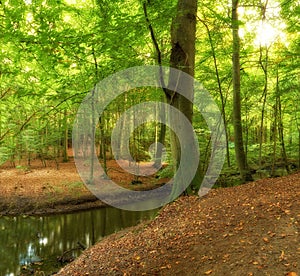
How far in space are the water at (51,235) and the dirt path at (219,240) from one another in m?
2.85

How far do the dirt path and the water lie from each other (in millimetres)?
2846

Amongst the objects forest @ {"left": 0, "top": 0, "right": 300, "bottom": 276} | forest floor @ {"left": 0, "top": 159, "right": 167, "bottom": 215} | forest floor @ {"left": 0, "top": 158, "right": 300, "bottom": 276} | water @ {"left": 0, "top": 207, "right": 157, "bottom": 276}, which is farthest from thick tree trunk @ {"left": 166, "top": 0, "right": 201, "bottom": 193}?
forest floor @ {"left": 0, "top": 159, "right": 167, "bottom": 215}

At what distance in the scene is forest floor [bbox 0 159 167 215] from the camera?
13.2 metres

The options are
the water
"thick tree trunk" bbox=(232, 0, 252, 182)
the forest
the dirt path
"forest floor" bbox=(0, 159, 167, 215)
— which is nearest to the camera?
the dirt path

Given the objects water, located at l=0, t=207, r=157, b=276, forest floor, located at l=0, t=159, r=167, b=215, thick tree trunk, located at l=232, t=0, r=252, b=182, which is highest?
thick tree trunk, located at l=232, t=0, r=252, b=182

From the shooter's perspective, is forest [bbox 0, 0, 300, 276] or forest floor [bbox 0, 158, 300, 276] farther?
forest [bbox 0, 0, 300, 276]

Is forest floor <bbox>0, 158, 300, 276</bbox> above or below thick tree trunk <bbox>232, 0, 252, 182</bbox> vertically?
below

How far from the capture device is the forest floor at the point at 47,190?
43.3 ft

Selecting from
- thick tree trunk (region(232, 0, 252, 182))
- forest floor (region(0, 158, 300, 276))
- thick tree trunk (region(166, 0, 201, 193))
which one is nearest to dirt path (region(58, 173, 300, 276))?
forest floor (region(0, 158, 300, 276))

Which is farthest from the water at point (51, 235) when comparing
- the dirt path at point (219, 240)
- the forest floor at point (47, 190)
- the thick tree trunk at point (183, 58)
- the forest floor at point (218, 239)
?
the thick tree trunk at point (183, 58)

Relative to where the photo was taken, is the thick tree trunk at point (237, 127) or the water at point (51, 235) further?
the thick tree trunk at point (237, 127)

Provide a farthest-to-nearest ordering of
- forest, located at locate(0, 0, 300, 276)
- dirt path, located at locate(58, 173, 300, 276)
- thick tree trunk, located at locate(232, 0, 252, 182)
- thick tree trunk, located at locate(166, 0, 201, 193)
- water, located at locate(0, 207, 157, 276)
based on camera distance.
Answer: thick tree trunk, located at locate(232, 0, 252, 182), water, located at locate(0, 207, 157, 276), thick tree trunk, located at locate(166, 0, 201, 193), forest, located at locate(0, 0, 300, 276), dirt path, located at locate(58, 173, 300, 276)

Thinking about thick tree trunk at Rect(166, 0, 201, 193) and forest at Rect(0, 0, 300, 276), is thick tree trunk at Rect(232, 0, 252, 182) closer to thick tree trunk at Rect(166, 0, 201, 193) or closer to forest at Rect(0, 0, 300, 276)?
forest at Rect(0, 0, 300, 276)

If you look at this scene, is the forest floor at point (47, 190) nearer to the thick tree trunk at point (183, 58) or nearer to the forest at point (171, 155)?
the forest at point (171, 155)
